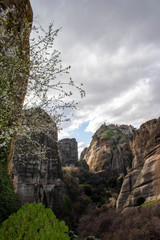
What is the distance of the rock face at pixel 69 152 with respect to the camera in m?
71.6

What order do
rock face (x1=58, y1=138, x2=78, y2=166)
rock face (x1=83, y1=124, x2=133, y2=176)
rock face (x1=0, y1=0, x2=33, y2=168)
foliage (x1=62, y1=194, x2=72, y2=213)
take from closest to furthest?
rock face (x1=0, y1=0, x2=33, y2=168)
foliage (x1=62, y1=194, x2=72, y2=213)
rock face (x1=83, y1=124, x2=133, y2=176)
rock face (x1=58, y1=138, x2=78, y2=166)

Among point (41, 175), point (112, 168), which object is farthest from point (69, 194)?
point (112, 168)

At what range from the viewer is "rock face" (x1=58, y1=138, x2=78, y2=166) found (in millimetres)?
71625

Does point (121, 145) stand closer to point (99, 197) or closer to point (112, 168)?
point (112, 168)

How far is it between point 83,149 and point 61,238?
374 feet

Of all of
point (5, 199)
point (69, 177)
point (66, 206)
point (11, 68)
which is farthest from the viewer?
point (69, 177)

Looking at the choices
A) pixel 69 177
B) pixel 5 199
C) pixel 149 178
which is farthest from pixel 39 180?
pixel 5 199

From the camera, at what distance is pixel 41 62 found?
21.3 ft

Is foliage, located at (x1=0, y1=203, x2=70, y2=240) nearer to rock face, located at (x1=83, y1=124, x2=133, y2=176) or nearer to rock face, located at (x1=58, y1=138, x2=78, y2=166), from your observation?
rock face, located at (x1=83, y1=124, x2=133, y2=176)

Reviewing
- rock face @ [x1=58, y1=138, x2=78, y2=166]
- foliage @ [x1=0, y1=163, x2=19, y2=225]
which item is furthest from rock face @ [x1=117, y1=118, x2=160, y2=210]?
rock face @ [x1=58, y1=138, x2=78, y2=166]

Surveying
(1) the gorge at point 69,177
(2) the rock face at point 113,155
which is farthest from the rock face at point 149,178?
(2) the rock face at point 113,155

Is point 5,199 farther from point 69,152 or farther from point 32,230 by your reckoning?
point 69,152

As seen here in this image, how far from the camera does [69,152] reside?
76375 mm

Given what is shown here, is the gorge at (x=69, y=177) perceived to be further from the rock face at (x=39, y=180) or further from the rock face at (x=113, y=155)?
the rock face at (x=113, y=155)
